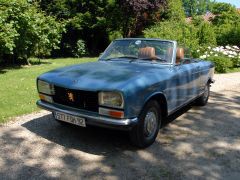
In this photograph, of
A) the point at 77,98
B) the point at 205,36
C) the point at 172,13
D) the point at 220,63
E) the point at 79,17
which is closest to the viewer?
the point at 77,98

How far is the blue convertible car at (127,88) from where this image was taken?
13.7ft

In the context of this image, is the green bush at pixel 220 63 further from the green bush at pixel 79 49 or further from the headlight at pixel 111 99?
the headlight at pixel 111 99

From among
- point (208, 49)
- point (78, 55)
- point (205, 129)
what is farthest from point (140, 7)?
point (205, 129)

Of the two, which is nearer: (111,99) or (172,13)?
(111,99)

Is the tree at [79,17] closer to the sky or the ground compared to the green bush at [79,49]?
closer to the sky

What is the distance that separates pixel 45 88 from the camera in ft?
16.1

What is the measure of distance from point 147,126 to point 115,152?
605mm

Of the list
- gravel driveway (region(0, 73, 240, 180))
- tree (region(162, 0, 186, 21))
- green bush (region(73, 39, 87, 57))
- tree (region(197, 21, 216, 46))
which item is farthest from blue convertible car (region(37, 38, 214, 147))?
tree (region(162, 0, 186, 21))

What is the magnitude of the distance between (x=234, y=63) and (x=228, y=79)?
Answer: 389 cm

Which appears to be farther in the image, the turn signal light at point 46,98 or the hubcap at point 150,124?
the turn signal light at point 46,98

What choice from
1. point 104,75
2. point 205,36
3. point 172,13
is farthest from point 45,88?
point 172,13

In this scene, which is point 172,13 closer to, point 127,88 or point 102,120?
point 127,88

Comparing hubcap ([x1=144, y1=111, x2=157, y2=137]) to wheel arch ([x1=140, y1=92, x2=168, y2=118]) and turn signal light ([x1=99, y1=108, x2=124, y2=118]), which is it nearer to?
wheel arch ([x1=140, y1=92, x2=168, y2=118])

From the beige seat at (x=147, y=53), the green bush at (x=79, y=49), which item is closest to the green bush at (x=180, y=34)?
the green bush at (x=79, y=49)
